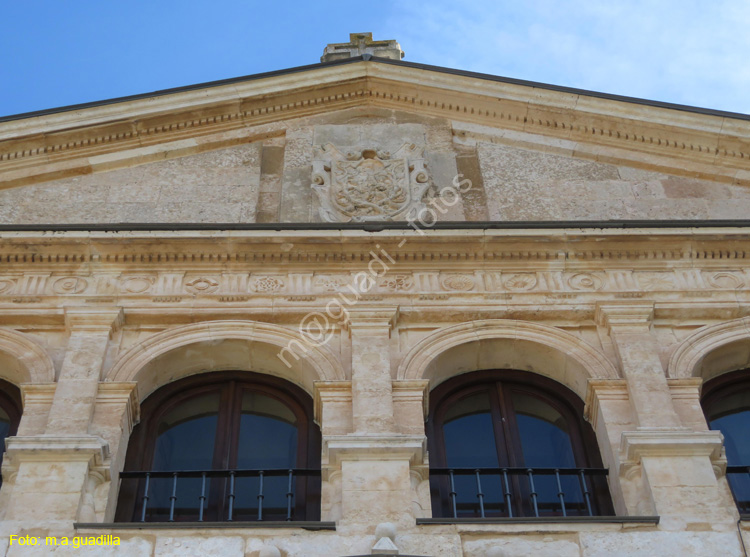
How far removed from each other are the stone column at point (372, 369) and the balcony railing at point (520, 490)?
643 millimetres

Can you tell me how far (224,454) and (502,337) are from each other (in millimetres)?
2736

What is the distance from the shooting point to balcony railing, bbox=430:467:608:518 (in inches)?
394

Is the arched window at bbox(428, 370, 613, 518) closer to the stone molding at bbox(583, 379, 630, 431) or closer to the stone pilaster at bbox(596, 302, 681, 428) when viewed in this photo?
the stone molding at bbox(583, 379, 630, 431)

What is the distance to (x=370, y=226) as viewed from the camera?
39.2ft

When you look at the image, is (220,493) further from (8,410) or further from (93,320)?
(8,410)

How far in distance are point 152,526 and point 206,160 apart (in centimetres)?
553

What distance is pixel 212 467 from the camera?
10500 millimetres

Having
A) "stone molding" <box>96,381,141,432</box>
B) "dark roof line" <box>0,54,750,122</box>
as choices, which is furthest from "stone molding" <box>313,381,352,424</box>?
"dark roof line" <box>0,54,750,122</box>

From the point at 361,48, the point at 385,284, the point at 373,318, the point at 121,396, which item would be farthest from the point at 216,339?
the point at 361,48

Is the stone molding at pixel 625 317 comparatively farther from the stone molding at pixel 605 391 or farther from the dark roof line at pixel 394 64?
the dark roof line at pixel 394 64

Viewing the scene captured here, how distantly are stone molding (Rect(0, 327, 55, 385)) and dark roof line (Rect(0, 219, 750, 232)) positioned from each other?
4.29 ft

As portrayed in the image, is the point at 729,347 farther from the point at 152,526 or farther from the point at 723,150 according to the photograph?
the point at 152,526

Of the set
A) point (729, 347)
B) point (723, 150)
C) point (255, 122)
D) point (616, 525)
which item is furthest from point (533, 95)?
point (616, 525)

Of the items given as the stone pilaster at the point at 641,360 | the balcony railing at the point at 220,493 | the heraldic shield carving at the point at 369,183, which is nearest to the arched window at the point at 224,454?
the balcony railing at the point at 220,493
